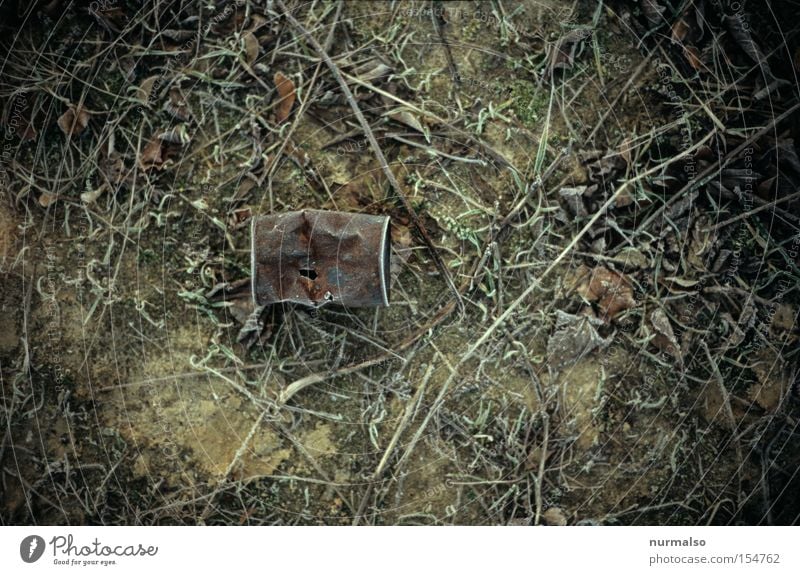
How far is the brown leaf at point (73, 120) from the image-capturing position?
7.95 feet

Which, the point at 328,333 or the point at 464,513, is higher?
the point at 328,333

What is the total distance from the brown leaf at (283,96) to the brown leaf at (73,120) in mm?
799

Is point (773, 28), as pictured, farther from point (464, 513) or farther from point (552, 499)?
point (464, 513)

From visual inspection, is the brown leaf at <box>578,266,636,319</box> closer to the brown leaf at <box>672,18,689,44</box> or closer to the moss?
the moss

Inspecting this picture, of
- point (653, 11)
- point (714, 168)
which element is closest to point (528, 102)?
point (653, 11)

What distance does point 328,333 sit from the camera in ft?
7.98

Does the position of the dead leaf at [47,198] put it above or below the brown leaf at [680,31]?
below

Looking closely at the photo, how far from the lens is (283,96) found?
2.42m

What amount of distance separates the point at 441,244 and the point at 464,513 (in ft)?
3.73

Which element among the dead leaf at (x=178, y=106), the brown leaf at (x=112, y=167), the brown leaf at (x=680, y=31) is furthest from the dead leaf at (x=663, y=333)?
the brown leaf at (x=112, y=167)
